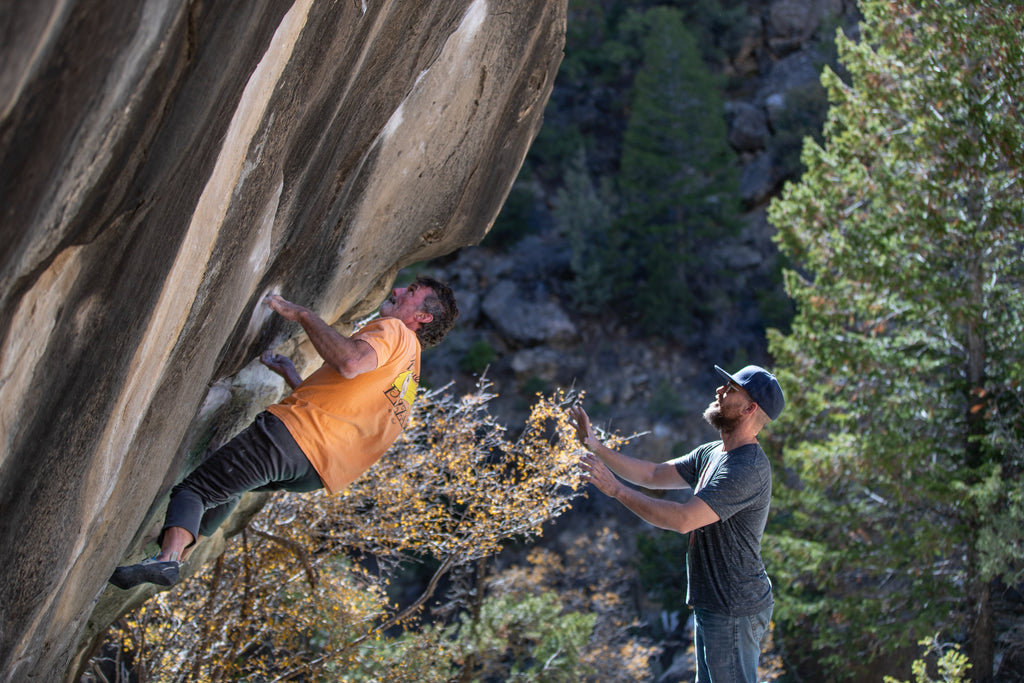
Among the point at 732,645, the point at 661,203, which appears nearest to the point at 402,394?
the point at 732,645

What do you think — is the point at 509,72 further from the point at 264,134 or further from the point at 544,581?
the point at 544,581

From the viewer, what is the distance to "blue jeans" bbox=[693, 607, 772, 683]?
383cm

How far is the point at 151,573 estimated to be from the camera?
349 cm

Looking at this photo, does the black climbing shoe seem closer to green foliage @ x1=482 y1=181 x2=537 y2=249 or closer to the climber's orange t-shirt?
the climber's orange t-shirt

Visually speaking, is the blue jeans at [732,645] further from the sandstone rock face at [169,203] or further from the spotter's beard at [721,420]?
the sandstone rock face at [169,203]

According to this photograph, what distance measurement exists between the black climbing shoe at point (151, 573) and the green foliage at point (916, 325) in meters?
10.2

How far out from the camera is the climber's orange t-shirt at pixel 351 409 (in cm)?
405

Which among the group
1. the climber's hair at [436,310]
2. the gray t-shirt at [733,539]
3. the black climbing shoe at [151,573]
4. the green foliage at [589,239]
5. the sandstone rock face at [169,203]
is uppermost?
the sandstone rock face at [169,203]

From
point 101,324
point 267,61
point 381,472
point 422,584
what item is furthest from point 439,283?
point 422,584

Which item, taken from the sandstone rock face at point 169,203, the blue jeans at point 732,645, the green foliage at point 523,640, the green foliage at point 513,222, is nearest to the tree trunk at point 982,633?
the green foliage at point 523,640

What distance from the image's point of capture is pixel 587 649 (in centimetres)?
1280

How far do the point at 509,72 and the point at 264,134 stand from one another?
243 cm

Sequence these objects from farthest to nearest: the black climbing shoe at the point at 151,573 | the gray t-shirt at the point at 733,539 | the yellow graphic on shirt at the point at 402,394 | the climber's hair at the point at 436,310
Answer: the climber's hair at the point at 436,310 → the yellow graphic on shirt at the point at 402,394 → the gray t-shirt at the point at 733,539 → the black climbing shoe at the point at 151,573

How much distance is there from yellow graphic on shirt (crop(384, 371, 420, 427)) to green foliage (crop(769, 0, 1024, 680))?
903 centimetres
